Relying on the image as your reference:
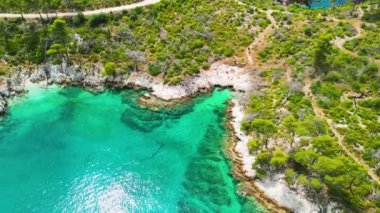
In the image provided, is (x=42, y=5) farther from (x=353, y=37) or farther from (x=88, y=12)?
(x=353, y=37)

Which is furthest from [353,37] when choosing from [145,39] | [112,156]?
[112,156]

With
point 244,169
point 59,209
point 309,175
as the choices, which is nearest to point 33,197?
point 59,209

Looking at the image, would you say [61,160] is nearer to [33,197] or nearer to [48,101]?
[33,197]

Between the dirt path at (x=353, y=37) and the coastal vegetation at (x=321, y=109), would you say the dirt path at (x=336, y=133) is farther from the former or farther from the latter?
the dirt path at (x=353, y=37)

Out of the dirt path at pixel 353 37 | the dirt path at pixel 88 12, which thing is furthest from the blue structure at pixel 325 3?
the dirt path at pixel 88 12

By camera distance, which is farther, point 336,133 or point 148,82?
point 148,82

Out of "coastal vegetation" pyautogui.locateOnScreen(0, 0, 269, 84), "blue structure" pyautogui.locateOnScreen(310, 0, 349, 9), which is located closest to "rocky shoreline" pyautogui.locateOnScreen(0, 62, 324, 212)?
"coastal vegetation" pyautogui.locateOnScreen(0, 0, 269, 84)

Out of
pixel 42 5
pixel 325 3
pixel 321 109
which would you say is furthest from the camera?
pixel 325 3
